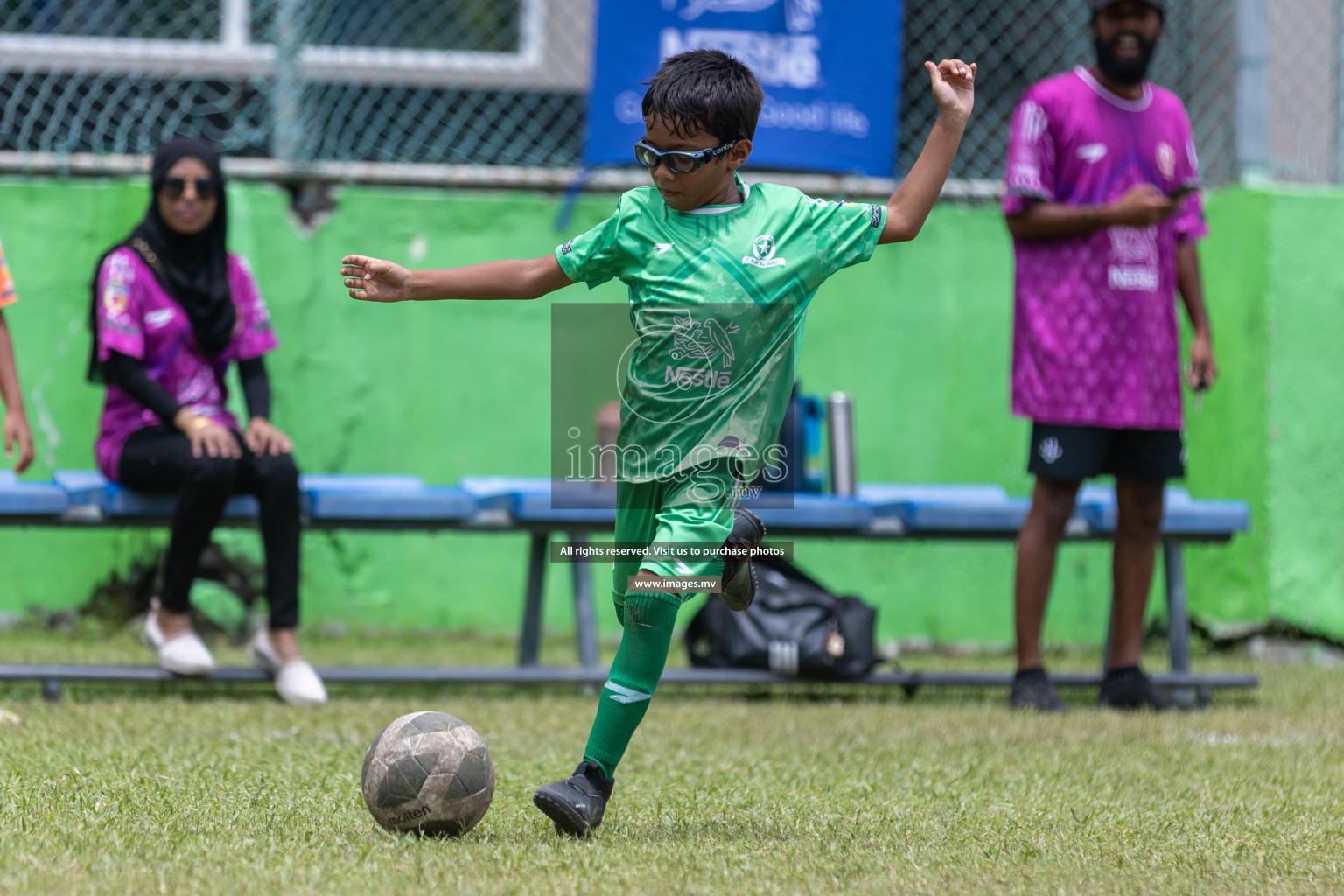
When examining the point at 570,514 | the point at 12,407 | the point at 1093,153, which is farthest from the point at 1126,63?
the point at 12,407

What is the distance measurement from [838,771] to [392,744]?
4.76 feet

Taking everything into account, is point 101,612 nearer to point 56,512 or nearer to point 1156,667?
point 56,512

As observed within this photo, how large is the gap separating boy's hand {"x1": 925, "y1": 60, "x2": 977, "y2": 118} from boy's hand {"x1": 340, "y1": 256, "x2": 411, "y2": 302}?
1.23 m

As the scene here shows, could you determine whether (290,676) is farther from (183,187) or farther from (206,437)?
(183,187)

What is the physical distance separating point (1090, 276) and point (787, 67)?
2413 mm

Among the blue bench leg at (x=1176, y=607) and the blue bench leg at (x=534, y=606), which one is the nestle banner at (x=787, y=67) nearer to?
the blue bench leg at (x=534, y=606)

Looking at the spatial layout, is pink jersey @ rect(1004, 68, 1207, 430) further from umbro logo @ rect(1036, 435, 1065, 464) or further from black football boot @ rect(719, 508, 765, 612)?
black football boot @ rect(719, 508, 765, 612)

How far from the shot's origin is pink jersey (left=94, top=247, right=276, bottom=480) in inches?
215

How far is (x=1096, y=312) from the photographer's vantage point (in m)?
5.48

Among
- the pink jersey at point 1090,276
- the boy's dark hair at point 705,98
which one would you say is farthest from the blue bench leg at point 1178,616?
the boy's dark hair at point 705,98

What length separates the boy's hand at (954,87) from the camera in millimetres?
3420

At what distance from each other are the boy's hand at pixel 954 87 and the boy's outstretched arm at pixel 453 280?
916mm

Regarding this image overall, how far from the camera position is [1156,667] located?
680 centimetres

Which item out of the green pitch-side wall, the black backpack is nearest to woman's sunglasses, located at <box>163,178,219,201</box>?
the green pitch-side wall
